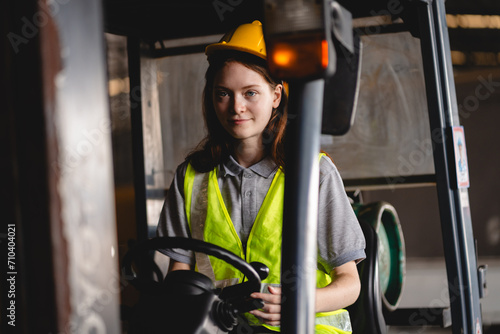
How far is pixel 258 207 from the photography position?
1.82 meters

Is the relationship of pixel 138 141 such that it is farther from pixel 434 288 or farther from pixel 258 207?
pixel 434 288

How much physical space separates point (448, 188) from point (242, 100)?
0.77 metres

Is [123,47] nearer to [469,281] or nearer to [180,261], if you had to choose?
[180,261]

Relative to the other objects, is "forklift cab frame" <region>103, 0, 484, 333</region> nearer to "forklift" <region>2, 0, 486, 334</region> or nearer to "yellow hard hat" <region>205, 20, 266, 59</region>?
"yellow hard hat" <region>205, 20, 266, 59</region>

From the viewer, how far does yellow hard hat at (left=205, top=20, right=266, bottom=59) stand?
1756mm

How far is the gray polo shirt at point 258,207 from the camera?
1.68 m

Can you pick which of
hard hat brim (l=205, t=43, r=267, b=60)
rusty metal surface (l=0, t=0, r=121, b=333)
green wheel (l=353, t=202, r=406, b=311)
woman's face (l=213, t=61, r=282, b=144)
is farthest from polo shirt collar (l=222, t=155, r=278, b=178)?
rusty metal surface (l=0, t=0, r=121, b=333)

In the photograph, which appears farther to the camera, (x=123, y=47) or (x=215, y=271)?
(x=123, y=47)

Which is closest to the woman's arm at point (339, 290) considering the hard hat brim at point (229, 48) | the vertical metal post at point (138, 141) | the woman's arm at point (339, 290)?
the woman's arm at point (339, 290)

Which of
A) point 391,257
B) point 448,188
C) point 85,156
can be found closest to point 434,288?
point 391,257

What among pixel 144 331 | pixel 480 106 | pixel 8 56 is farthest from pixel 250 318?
pixel 480 106

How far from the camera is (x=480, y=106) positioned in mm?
7059

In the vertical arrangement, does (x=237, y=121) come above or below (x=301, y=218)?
above

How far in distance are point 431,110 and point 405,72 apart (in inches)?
43.6
